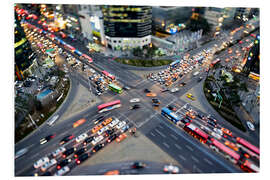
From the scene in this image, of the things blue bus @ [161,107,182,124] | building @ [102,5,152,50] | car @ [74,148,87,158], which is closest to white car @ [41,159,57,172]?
car @ [74,148,87,158]

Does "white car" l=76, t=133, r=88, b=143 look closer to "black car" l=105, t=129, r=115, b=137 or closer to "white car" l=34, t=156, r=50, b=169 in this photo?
"black car" l=105, t=129, r=115, b=137

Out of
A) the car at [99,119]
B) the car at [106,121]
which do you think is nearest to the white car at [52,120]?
the car at [99,119]

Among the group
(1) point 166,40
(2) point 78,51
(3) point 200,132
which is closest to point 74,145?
(3) point 200,132

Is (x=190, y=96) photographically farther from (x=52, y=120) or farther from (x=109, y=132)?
(x=52, y=120)

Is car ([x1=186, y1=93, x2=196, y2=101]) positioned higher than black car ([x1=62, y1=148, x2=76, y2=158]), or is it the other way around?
car ([x1=186, y1=93, x2=196, y2=101])

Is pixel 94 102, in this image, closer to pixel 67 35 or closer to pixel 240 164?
pixel 240 164

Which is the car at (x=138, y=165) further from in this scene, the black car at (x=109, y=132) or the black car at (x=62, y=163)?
the black car at (x=62, y=163)

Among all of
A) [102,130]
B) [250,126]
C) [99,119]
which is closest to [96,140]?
[102,130]
